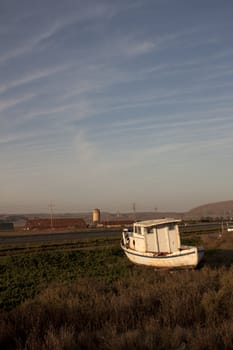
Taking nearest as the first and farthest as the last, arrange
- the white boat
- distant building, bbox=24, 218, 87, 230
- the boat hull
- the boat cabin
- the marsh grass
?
the marsh grass
the boat hull
the white boat
the boat cabin
distant building, bbox=24, 218, 87, 230

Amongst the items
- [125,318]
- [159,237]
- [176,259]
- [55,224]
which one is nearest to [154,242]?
[159,237]

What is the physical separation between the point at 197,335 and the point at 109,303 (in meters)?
3.74

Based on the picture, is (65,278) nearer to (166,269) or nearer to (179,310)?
(166,269)

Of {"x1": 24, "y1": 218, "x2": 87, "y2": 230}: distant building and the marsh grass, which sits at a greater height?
{"x1": 24, "y1": 218, "x2": 87, "y2": 230}: distant building

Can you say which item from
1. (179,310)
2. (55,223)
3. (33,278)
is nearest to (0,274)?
(33,278)

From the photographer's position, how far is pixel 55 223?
8900 centimetres

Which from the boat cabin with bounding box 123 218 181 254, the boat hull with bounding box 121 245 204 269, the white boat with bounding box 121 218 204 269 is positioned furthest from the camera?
the boat cabin with bounding box 123 218 181 254

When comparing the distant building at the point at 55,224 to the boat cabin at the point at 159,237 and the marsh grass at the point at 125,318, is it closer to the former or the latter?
the boat cabin at the point at 159,237

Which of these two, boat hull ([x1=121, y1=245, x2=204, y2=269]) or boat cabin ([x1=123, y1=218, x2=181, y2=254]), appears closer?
boat hull ([x1=121, y1=245, x2=204, y2=269])

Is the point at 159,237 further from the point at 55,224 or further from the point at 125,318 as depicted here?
the point at 55,224

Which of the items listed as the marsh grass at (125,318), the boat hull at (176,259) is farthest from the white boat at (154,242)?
the marsh grass at (125,318)

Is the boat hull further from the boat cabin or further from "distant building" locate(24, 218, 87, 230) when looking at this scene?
"distant building" locate(24, 218, 87, 230)

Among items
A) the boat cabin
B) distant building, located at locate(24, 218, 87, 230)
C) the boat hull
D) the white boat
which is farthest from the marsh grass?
distant building, located at locate(24, 218, 87, 230)

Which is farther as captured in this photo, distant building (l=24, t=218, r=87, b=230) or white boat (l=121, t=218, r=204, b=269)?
distant building (l=24, t=218, r=87, b=230)
